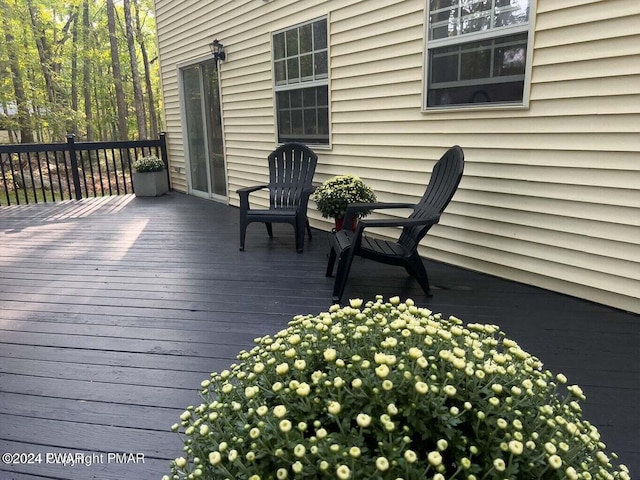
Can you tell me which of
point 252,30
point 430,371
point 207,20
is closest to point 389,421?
point 430,371

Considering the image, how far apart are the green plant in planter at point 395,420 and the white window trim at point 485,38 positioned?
2377 millimetres

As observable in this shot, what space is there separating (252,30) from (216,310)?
4.02m

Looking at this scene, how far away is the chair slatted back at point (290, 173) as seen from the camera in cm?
449

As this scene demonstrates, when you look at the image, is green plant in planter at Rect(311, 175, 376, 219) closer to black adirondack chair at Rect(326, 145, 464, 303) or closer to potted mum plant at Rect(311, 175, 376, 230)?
potted mum plant at Rect(311, 175, 376, 230)

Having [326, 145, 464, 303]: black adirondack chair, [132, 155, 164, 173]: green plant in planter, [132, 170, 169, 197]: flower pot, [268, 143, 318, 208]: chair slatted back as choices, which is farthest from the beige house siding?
[132, 170, 169, 197]: flower pot

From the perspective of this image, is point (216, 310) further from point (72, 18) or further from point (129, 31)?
point (72, 18)

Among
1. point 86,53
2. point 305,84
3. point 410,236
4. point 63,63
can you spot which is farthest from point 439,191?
point 63,63

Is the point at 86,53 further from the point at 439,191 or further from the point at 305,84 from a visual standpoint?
the point at 439,191

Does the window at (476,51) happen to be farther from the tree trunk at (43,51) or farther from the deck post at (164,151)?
the tree trunk at (43,51)

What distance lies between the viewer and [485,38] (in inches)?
117

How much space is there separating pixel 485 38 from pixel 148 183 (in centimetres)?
625

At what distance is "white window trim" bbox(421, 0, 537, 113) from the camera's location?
2742 millimetres

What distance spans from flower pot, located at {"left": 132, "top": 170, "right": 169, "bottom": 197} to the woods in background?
22.2 feet

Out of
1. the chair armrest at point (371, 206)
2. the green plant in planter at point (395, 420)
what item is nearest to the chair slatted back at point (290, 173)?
the chair armrest at point (371, 206)
